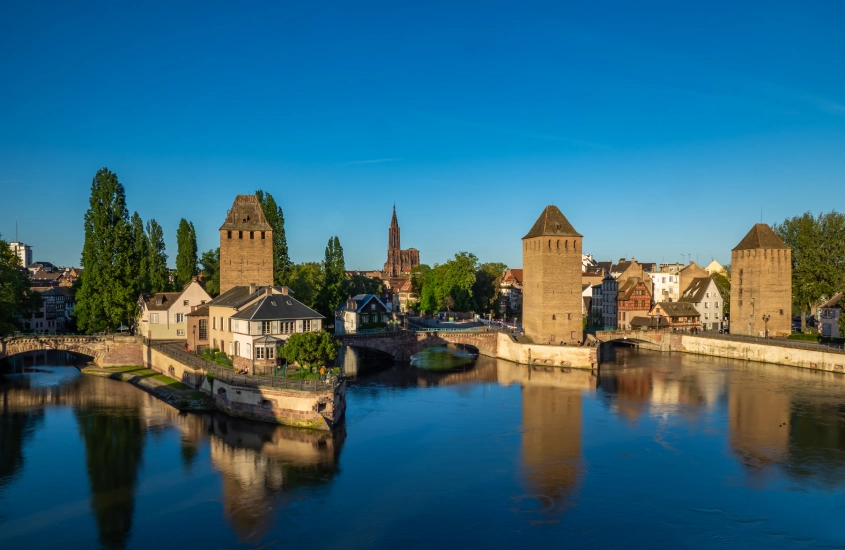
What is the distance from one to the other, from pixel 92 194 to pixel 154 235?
17.1 m

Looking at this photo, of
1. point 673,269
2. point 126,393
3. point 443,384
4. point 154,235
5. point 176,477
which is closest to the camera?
point 176,477

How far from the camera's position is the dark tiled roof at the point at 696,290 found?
74938 millimetres

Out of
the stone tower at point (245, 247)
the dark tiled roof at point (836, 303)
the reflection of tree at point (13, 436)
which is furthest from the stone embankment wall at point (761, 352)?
the reflection of tree at point (13, 436)

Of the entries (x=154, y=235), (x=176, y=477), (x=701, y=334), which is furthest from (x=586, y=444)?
(x=154, y=235)

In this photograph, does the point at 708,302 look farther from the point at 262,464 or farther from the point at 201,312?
the point at 262,464

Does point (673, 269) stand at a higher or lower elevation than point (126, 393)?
higher

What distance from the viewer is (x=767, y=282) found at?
208ft

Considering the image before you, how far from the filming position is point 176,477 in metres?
26.7

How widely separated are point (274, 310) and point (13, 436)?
568 inches

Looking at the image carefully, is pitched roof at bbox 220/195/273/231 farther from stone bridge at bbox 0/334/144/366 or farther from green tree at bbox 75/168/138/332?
stone bridge at bbox 0/334/144/366

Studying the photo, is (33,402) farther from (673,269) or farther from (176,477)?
(673,269)

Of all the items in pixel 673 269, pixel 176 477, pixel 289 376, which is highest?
pixel 673 269

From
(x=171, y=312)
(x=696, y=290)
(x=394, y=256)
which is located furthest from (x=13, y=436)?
(x=394, y=256)

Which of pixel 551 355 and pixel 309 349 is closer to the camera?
pixel 309 349
